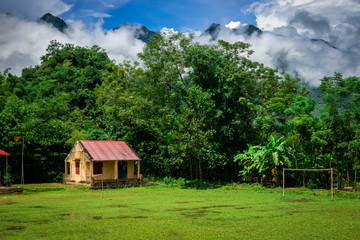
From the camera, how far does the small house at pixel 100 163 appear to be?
2895 cm

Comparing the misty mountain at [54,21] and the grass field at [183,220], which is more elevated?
the misty mountain at [54,21]

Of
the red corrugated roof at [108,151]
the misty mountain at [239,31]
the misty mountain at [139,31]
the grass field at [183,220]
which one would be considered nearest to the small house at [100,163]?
the red corrugated roof at [108,151]

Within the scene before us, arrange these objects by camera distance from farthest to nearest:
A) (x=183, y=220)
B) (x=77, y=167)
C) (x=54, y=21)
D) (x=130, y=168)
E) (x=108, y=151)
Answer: (x=54, y=21) < (x=130, y=168) < (x=77, y=167) < (x=108, y=151) < (x=183, y=220)

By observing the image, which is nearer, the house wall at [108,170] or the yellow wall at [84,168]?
the yellow wall at [84,168]

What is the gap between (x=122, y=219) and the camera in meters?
13.3

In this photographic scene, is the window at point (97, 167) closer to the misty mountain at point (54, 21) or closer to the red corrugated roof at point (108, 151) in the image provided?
the red corrugated roof at point (108, 151)

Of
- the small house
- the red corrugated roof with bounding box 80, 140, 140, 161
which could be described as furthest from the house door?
the red corrugated roof with bounding box 80, 140, 140, 161

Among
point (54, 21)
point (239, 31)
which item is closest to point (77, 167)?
point (239, 31)

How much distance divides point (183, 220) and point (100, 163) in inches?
736

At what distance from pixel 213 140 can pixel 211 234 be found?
21.6 meters

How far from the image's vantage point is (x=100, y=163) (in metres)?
30.3

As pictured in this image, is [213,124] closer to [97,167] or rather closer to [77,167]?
[97,167]

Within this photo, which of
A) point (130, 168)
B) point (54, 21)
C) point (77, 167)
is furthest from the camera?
point (54, 21)

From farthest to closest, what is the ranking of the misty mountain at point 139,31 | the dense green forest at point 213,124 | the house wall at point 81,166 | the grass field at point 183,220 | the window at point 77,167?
the misty mountain at point 139,31 → the window at point 77,167 → the house wall at point 81,166 → the dense green forest at point 213,124 → the grass field at point 183,220
